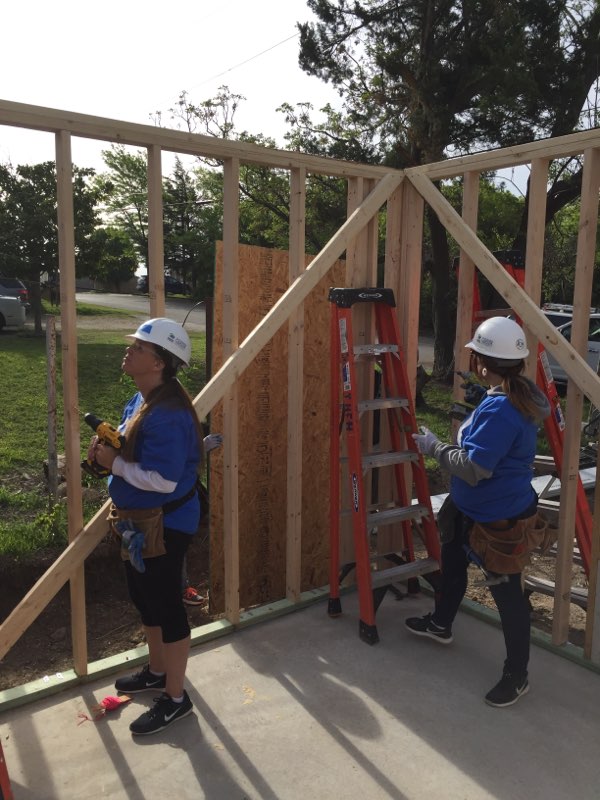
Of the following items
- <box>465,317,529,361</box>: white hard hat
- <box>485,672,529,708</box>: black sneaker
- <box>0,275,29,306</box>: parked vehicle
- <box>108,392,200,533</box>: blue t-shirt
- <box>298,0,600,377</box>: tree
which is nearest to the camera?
<box>108,392,200,533</box>: blue t-shirt

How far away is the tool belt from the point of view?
9.53 ft

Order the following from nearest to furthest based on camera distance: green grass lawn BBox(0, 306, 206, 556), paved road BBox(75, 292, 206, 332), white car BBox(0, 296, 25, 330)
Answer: green grass lawn BBox(0, 306, 206, 556)
white car BBox(0, 296, 25, 330)
paved road BBox(75, 292, 206, 332)

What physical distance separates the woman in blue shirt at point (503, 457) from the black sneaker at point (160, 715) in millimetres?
1413

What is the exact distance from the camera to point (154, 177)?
308 centimetres

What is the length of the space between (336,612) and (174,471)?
1.82m

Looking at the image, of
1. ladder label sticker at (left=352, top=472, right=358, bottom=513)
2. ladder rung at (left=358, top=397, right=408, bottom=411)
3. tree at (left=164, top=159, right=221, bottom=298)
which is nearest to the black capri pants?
ladder label sticker at (left=352, top=472, right=358, bottom=513)

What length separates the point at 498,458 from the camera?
273cm

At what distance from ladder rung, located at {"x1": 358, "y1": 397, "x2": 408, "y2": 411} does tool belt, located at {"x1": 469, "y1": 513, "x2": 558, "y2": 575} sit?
104cm

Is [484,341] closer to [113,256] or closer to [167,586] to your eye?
[167,586]

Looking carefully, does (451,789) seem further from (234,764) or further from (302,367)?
(302,367)

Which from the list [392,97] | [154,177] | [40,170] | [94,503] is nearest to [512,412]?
[154,177]

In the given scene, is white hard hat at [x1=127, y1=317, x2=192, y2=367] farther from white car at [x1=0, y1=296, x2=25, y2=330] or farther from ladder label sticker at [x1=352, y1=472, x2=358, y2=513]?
white car at [x1=0, y1=296, x2=25, y2=330]

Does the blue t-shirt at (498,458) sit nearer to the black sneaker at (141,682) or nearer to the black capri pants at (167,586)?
the black capri pants at (167,586)

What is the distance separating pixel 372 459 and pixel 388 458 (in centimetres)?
11
